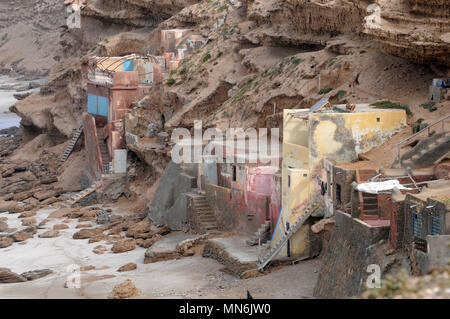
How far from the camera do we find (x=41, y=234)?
40250mm

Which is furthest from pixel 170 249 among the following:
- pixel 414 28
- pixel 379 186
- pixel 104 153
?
pixel 104 153

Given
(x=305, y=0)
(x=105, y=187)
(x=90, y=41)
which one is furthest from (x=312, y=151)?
(x=90, y=41)

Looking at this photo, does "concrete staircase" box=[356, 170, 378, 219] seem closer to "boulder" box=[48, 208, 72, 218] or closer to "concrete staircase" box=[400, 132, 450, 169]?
"concrete staircase" box=[400, 132, 450, 169]

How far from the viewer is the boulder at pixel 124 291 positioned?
90.6 ft

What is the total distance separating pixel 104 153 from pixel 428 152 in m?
25.7

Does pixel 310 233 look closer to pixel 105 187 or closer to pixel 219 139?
pixel 219 139

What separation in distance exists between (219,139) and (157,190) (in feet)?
13.1

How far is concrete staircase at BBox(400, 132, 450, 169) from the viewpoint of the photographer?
26609 millimetres

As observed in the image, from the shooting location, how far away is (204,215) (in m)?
36.3

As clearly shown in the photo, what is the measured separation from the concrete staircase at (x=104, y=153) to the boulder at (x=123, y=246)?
11740mm

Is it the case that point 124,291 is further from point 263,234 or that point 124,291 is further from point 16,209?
point 16,209
